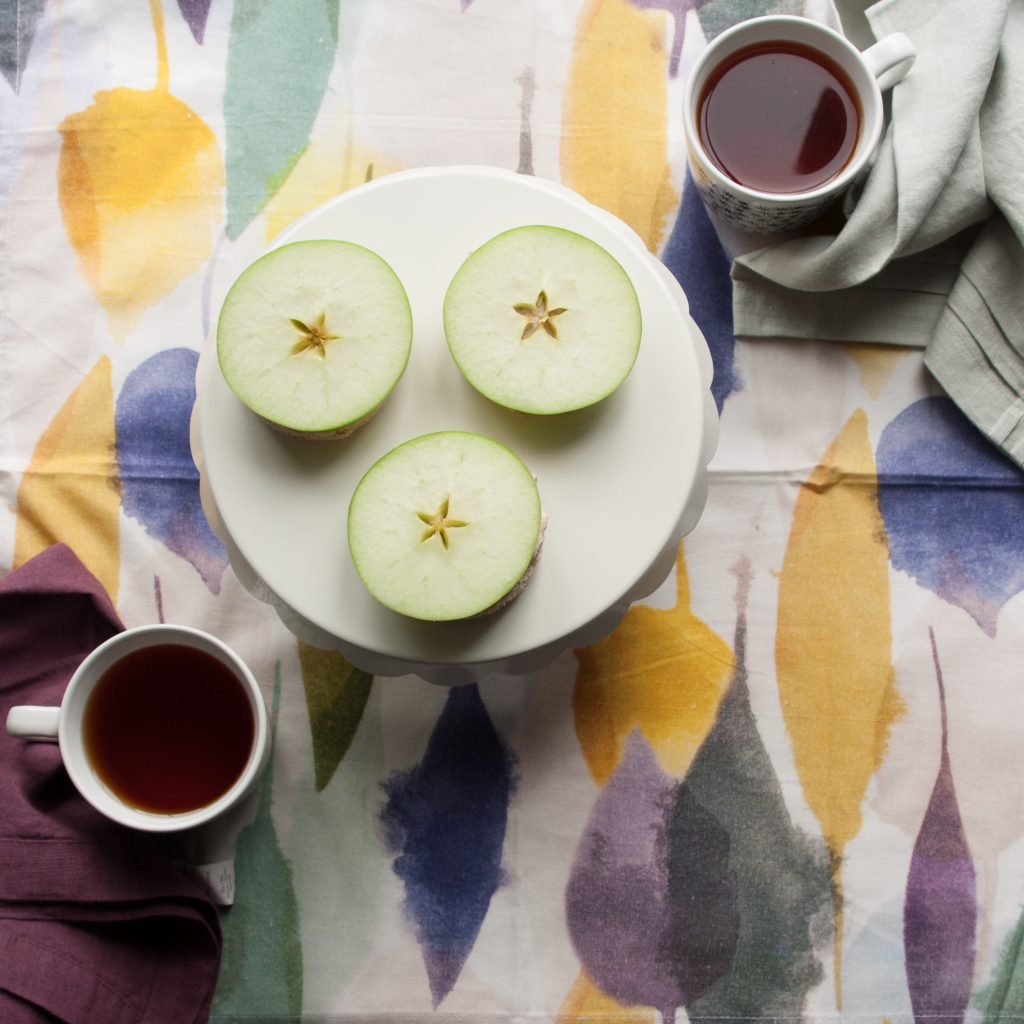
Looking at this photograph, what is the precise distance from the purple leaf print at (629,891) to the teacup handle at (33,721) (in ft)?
1.30

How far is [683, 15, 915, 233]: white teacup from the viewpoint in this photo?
0.70 metres

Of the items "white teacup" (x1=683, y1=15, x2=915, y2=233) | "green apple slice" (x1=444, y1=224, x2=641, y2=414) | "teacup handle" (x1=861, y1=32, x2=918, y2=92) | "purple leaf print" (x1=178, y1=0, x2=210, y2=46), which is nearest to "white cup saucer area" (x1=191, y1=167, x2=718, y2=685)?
"green apple slice" (x1=444, y1=224, x2=641, y2=414)

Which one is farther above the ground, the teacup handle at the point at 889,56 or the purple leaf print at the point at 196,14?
the teacup handle at the point at 889,56

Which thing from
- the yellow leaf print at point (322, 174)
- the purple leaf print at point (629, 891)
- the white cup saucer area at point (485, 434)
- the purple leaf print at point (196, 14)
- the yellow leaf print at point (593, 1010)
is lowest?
the yellow leaf print at point (593, 1010)

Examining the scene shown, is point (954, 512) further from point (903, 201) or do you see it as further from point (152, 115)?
point (152, 115)

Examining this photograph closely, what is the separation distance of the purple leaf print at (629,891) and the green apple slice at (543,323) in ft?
1.08

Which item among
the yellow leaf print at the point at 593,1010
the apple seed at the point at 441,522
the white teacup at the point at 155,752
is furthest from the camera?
the yellow leaf print at the point at 593,1010

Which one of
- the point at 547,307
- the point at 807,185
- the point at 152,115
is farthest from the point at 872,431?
the point at 152,115

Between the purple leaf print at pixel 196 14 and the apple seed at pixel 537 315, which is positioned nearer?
the apple seed at pixel 537 315

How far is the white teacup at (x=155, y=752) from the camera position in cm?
67

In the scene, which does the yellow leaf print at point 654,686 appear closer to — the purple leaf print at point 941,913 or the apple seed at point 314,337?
the purple leaf print at point 941,913

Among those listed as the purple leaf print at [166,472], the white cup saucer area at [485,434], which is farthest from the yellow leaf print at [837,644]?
the purple leaf print at [166,472]

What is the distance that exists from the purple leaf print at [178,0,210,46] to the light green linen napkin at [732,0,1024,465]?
1.56 ft

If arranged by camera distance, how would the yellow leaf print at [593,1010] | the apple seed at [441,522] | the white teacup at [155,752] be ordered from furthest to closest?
the yellow leaf print at [593,1010], the white teacup at [155,752], the apple seed at [441,522]
